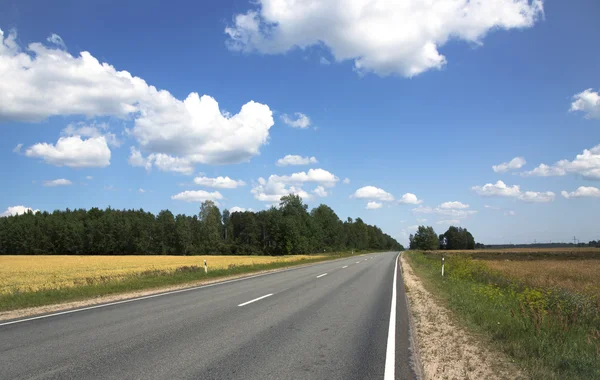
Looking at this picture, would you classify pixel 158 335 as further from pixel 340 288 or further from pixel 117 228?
pixel 117 228

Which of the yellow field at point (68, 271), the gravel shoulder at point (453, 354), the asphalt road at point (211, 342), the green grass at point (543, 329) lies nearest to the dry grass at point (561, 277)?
the green grass at point (543, 329)

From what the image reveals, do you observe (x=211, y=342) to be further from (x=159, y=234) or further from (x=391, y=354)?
(x=159, y=234)

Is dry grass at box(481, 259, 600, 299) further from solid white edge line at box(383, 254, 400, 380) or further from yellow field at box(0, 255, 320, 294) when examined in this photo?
yellow field at box(0, 255, 320, 294)

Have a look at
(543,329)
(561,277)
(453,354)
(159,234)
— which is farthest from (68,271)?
(159,234)

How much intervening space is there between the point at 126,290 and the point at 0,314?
571 centimetres

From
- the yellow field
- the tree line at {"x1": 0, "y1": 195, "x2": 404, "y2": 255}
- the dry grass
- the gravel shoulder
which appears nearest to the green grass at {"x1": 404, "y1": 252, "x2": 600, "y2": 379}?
the gravel shoulder

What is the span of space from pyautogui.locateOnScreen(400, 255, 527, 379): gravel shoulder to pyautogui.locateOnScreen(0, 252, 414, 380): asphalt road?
331mm

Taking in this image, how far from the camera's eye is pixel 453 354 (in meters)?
6.58

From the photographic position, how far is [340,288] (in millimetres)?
16609

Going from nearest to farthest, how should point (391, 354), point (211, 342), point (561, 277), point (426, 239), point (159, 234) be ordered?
point (391, 354) → point (211, 342) → point (561, 277) → point (159, 234) → point (426, 239)

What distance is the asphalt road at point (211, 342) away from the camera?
215 inches

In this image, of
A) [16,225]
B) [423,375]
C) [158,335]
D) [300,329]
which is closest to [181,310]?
[158,335]

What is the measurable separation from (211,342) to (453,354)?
163 inches

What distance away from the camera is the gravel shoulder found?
5547mm
